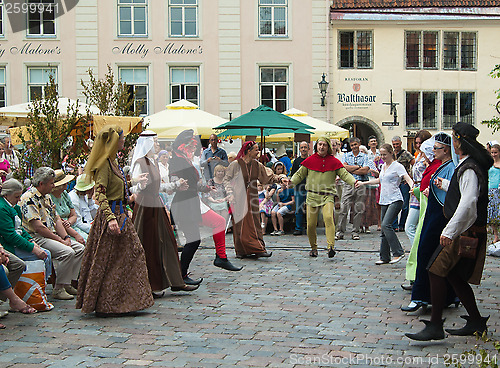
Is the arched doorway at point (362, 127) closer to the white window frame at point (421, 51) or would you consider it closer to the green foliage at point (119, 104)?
the white window frame at point (421, 51)

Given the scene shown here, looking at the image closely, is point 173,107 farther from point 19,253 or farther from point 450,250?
point 450,250

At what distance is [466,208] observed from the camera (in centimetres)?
561

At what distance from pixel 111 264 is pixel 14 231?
108 cm

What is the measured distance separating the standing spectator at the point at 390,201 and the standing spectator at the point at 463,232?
3.88m

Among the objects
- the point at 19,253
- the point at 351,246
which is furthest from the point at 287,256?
the point at 19,253

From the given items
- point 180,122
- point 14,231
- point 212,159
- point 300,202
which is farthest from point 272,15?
point 14,231

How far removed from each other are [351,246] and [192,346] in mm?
6970

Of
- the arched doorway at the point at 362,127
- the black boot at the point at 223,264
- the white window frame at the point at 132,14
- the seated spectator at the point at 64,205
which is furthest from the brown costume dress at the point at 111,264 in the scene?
the arched doorway at the point at 362,127

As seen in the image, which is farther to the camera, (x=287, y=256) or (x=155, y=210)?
(x=287, y=256)

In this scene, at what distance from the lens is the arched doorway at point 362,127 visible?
28.1m

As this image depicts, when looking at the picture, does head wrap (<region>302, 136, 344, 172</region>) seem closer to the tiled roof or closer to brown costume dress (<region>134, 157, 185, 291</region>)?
brown costume dress (<region>134, 157, 185, 291</region>)

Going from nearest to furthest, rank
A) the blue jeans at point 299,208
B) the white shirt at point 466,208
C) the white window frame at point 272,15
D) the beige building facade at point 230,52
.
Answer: the white shirt at point 466,208
the blue jeans at point 299,208
the beige building facade at point 230,52
the white window frame at point 272,15

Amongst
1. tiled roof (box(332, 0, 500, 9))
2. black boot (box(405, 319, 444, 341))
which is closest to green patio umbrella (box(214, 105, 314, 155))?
black boot (box(405, 319, 444, 341))

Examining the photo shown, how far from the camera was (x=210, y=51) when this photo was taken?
26891 millimetres
